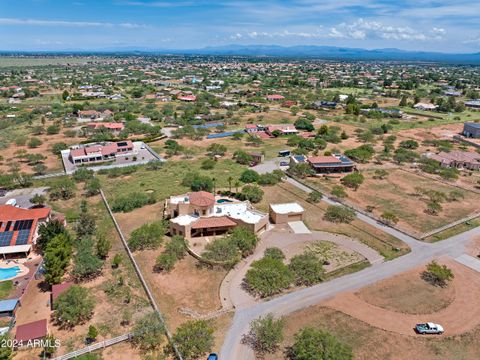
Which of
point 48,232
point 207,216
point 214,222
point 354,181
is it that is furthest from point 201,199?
point 354,181

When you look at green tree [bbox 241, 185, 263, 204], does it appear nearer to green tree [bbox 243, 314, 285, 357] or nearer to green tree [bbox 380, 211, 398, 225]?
green tree [bbox 380, 211, 398, 225]

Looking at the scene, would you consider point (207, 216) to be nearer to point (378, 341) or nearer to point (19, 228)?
point (19, 228)

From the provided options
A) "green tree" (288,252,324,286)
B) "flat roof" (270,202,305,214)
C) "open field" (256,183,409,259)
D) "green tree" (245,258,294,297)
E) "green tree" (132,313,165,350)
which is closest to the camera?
"green tree" (132,313,165,350)

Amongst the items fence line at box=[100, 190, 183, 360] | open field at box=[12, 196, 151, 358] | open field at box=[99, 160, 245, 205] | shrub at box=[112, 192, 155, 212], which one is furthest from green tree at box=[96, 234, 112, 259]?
open field at box=[99, 160, 245, 205]

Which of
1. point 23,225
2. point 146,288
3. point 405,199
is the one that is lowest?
point 405,199

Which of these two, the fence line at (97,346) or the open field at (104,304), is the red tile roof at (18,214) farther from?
the fence line at (97,346)

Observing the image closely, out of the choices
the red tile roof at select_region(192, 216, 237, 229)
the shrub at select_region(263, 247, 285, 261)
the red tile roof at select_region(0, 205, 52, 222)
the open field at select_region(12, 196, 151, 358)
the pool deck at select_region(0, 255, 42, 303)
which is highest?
the red tile roof at select_region(0, 205, 52, 222)

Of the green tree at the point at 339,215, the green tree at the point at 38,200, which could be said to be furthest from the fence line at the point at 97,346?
the green tree at the point at 38,200
